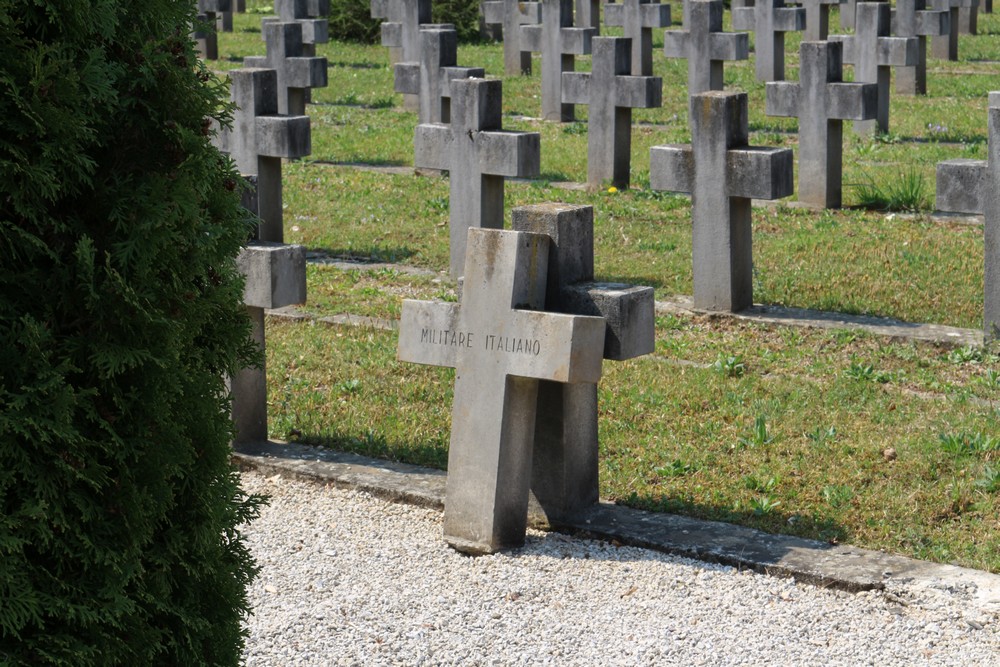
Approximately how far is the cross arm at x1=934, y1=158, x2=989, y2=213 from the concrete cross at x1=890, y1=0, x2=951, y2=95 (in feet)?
34.4

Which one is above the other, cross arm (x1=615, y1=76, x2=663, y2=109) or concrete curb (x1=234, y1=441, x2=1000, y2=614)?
cross arm (x1=615, y1=76, x2=663, y2=109)

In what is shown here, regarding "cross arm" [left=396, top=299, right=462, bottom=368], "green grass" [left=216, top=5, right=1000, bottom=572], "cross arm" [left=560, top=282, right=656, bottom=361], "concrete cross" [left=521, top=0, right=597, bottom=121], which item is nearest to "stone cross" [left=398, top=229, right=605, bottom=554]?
"cross arm" [left=396, top=299, right=462, bottom=368]

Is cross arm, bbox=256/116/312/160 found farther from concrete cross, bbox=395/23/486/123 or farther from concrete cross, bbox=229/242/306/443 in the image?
concrete cross, bbox=395/23/486/123

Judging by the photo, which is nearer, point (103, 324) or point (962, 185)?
point (103, 324)

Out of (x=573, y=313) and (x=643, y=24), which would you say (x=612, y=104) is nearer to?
(x=643, y=24)

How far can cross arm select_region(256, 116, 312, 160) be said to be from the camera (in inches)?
352

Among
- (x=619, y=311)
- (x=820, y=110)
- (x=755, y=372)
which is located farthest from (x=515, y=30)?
(x=619, y=311)

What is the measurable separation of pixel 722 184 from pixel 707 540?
12.1 feet

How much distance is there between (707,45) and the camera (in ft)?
51.9

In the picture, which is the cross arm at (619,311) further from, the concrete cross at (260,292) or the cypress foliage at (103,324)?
Result: the cypress foliage at (103,324)

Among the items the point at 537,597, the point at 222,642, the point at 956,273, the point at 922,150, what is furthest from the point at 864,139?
the point at 222,642

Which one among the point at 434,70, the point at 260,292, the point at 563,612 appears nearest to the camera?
the point at 563,612

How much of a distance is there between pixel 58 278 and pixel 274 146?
6448mm

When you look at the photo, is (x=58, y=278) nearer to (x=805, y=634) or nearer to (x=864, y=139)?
(x=805, y=634)
